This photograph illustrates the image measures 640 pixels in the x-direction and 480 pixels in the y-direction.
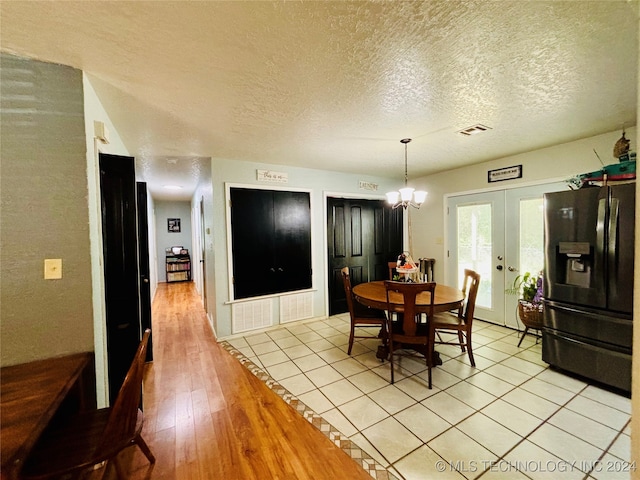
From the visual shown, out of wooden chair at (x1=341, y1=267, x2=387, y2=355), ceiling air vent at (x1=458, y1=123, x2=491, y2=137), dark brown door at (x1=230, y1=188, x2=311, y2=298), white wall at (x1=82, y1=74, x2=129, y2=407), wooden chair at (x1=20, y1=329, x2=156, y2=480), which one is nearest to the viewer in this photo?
wooden chair at (x1=20, y1=329, x2=156, y2=480)

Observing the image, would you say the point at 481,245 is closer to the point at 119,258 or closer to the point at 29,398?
the point at 119,258

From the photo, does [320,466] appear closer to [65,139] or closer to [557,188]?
[65,139]

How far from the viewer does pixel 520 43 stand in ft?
4.68

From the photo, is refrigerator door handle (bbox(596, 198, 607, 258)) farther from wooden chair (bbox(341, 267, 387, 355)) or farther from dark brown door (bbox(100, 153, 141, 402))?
dark brown door (bbox(100, 153, 141, 402))

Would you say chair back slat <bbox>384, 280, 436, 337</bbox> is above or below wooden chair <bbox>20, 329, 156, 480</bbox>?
above

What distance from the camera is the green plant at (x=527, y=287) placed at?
10.3 feet

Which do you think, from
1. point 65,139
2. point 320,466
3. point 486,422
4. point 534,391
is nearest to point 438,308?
point 486,422

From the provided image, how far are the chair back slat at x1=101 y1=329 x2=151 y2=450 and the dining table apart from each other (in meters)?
1.93

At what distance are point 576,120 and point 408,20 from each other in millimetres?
2355

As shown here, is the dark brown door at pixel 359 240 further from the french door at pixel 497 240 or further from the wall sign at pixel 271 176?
the french door at pixel 497 240

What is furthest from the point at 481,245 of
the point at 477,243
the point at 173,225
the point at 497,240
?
the point at 173,225

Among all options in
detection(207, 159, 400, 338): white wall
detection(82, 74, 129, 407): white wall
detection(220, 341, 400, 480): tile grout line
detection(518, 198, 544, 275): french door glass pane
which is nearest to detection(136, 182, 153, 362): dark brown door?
detection(207, 159, 400, 338): white wall

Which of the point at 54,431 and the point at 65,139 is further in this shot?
the point at 65,139

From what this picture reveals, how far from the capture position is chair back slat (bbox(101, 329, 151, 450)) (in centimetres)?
124
